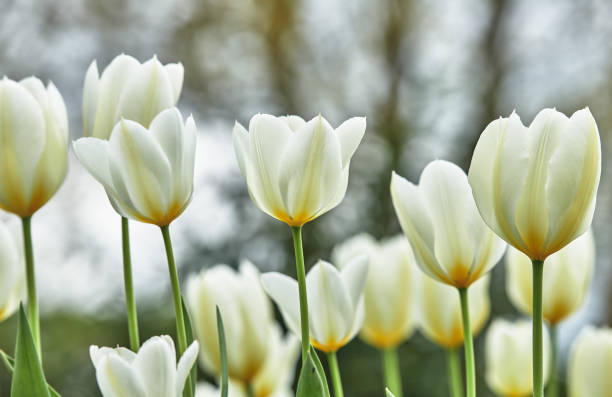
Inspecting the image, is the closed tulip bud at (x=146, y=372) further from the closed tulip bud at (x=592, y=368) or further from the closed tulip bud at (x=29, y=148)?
the closed tulip bud at (x=592, y=368)

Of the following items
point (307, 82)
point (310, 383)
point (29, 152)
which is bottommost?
point (310, 383)

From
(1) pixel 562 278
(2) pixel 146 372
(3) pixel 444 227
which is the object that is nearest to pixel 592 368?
(1) pixel 562 278

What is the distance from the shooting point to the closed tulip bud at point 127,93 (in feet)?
1.06

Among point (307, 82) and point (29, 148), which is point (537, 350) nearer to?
point (29, 148)

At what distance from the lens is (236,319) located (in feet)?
1.52

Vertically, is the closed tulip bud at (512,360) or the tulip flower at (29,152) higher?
the tulip flower at (29,152)

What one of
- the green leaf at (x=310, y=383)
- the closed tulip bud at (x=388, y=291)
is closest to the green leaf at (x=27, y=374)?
the green leaf at (x=310, y=383)

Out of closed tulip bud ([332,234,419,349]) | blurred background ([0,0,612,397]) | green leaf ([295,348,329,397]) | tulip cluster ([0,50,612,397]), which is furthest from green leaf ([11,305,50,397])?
blurred background ([0,0,612,397])

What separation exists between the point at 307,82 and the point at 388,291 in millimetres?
2697

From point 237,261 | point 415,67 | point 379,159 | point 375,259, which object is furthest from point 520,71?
point 375,259

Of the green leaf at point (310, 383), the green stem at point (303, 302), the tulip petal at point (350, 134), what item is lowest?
the green leaf at point (310, 383)

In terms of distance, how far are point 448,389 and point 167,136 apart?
148 centimetres

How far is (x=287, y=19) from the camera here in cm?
325

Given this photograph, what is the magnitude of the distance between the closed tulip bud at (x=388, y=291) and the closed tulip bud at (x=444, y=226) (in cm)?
14
